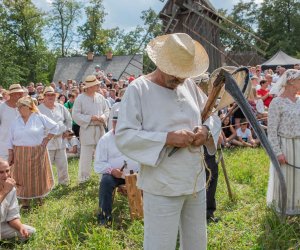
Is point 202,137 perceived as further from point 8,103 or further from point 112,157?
point 8,103

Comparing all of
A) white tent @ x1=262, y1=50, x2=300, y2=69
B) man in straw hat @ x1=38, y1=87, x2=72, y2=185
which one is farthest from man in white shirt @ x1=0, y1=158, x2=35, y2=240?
white tent @ x1=262, y1=50, x2=300, y2=69

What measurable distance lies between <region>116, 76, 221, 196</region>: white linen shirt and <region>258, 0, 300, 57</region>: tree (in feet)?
154

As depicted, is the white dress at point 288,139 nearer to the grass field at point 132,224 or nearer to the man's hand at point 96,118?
the grass field at point 132,224

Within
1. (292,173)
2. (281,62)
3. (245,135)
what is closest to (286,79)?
(292,173)

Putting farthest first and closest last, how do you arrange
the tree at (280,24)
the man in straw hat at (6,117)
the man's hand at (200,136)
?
the tree at (280,24), the man in straw hat at (6,117), the man's hand at (200,136)

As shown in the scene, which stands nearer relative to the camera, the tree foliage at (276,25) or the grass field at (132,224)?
the grass field at (132,224)

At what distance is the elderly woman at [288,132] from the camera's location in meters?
4.27

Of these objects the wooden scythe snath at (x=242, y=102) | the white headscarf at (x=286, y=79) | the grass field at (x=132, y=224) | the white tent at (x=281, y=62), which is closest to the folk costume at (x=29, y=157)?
the grass field at (x=132, y=224)

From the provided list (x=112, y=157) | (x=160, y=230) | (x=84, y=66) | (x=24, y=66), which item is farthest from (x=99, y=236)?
(x=24, y=66)

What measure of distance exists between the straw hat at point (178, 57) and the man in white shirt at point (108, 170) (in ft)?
8.16

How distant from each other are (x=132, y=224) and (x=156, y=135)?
2.43 meters

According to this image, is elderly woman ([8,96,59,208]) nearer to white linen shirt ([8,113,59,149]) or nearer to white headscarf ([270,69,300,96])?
white linen shirt ([8,113,59,149])

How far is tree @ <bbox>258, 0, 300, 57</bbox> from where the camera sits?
47.5 m

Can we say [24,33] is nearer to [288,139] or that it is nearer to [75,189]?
[75,189]
